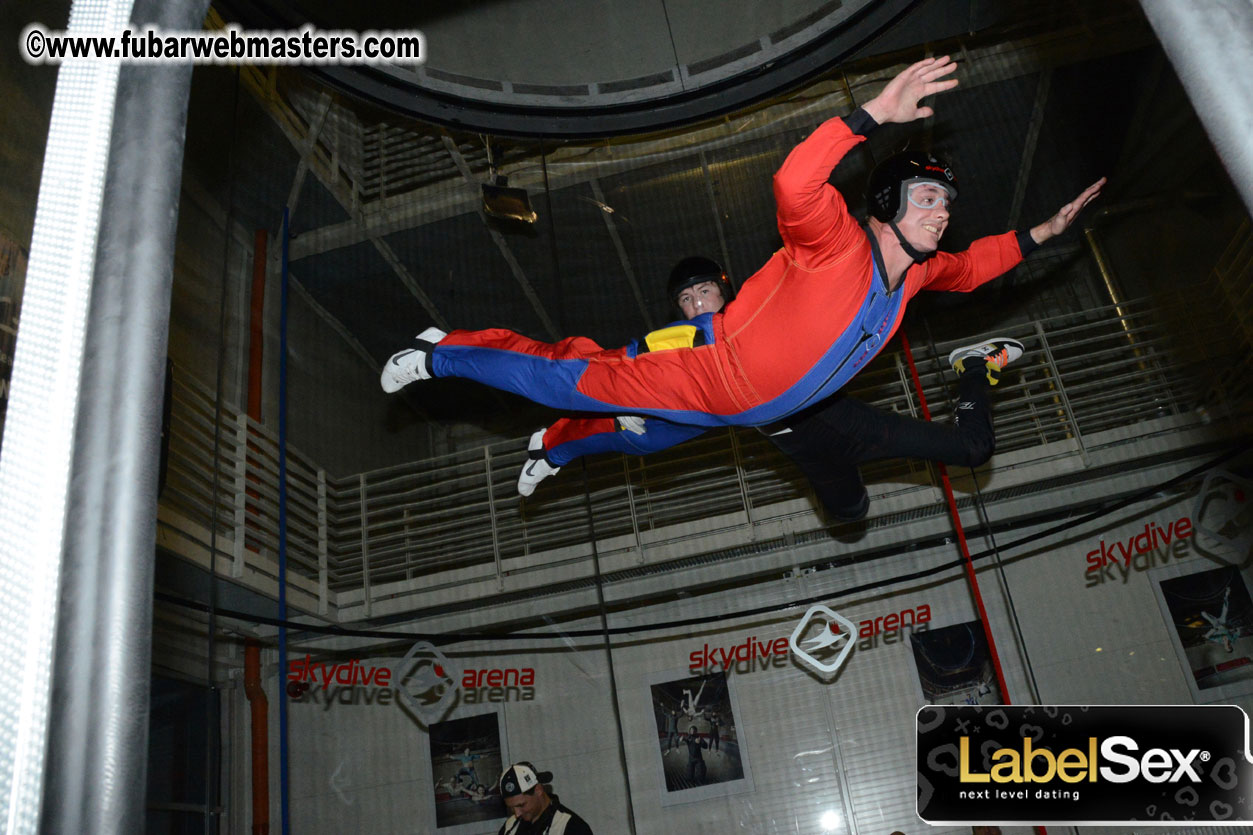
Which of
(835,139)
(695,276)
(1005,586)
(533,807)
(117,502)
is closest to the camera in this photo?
(117,502)

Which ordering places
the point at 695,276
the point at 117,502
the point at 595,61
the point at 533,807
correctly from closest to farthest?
the point at 117,502 < the point at 533,807 < the point at 695,276 < the point at 595,61

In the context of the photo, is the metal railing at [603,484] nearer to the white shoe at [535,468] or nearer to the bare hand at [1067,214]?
the white shoe at [535,468]

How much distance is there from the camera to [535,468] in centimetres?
190

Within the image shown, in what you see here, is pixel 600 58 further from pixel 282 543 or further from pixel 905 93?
pixel 282 543

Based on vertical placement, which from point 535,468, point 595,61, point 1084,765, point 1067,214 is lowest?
point 1084,765

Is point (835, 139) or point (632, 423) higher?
point (835, 139)

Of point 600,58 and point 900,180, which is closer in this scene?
point 900,180

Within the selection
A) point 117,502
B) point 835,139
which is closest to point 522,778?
point 835,139

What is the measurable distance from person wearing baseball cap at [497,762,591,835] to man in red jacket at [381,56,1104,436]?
0.76 meters

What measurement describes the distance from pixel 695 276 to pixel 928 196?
57 cm

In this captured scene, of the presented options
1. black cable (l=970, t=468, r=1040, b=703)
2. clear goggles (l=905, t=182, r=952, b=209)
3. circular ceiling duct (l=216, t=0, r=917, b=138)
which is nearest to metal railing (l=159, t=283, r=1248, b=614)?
black cable (l=970, t=468, r=1040, b=703)

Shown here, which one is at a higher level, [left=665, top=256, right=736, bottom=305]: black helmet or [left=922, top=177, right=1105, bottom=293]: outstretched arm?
[left=665, top=256, right=736, bottom=305]: black helmet

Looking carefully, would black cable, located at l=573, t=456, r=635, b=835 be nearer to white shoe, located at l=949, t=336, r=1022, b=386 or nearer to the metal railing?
the metal railing

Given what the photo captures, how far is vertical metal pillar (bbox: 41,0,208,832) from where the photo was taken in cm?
38
